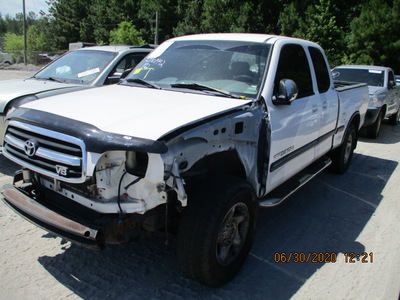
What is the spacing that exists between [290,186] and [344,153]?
2.44m

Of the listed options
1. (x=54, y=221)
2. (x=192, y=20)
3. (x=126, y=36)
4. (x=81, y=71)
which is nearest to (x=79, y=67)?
(x=81, y=71)

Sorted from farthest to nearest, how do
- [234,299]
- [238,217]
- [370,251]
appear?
1. [370,251]
2. [238,217]
3. [234,299]

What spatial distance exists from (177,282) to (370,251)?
6.85 feet

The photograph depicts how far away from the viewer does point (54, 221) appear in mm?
2713

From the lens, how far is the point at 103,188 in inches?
103

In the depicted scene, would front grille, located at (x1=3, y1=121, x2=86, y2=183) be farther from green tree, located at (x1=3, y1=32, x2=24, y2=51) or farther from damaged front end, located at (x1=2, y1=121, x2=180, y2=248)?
green tree, located at (x1=3, y1=32, x2=24, y2=51)

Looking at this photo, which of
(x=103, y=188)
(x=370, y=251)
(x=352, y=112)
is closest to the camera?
(x=103, y=188)

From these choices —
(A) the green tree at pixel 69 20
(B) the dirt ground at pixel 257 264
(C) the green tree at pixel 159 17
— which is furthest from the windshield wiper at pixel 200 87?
(A) the green tree at pixel 69 20

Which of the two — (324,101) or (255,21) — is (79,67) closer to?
(324,101)

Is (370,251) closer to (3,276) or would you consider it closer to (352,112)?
(352,112)

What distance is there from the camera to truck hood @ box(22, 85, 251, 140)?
2594mm

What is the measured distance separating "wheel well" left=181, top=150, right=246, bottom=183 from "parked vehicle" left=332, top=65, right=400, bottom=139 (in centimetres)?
662

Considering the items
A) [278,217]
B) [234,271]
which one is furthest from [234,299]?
[278,217]

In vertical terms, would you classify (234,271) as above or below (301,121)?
below
